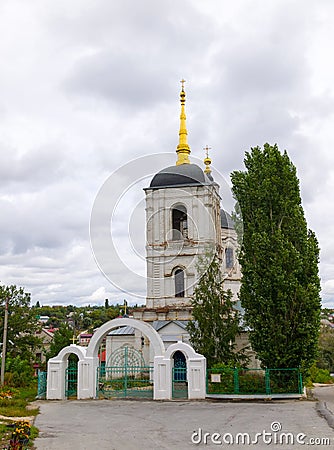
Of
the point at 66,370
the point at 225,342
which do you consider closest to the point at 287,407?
the point at 225,342

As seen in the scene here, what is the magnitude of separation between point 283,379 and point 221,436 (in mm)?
8193

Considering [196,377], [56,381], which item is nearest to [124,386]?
[56,381]

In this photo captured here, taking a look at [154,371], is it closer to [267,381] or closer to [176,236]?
[267,381]

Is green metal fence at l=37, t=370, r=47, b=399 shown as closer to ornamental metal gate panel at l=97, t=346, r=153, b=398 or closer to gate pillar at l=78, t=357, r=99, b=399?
gate pillar at l=78, t=357, r=99, b=399

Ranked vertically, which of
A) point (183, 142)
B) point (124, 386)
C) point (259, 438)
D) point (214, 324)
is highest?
point (183, 142)

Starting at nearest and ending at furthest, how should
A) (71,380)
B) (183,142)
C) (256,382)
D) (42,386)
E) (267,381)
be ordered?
1. (267,381)
2. (256,382)
3. (42,386)
4. (71,380)
5. (183,142)

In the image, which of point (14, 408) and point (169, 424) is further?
point (14, 408)

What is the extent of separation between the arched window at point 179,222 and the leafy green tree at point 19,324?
9.41 meters

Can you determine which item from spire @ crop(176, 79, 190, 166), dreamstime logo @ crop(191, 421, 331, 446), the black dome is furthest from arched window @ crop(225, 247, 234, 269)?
dreamstime logo @ crop(191, 421, 331, 446)

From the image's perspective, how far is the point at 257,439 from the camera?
1014cm

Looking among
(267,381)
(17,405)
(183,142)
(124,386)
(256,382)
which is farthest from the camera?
(183,142)

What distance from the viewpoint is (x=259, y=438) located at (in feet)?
33.6

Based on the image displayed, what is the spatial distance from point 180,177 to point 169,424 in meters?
19.5

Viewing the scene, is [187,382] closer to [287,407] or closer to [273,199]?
[287,407]
